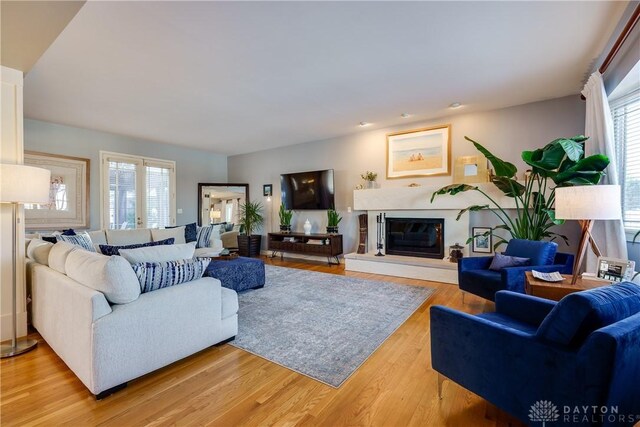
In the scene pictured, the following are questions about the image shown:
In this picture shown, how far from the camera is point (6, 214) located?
2619 mm

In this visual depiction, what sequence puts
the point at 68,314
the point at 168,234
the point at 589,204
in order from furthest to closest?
the point at 168,234, the point at 589,204, the point at 68,314

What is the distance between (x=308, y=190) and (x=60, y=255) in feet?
15.0

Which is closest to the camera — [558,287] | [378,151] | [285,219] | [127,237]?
[558,287]

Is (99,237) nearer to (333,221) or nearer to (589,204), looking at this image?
(333,221)

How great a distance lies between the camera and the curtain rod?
2.16m

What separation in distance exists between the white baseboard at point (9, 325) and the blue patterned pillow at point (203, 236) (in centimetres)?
262

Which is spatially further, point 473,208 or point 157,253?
point 473,208

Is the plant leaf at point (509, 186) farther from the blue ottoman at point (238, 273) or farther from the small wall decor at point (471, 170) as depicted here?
the blue ottoman at point (238, 273)

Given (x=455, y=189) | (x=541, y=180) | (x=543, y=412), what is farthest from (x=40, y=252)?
(x=541, y=180)

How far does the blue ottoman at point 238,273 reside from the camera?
3662 mm

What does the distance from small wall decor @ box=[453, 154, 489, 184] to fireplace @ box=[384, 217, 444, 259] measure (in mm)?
761

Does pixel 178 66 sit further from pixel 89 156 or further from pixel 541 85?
pixel 541 85

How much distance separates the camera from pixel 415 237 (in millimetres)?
5289

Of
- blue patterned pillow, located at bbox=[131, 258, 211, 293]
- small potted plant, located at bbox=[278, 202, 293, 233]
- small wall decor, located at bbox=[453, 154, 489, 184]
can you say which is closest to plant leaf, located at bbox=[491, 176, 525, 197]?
small wall decor, located at bbox=[453, 154, 489, 184]
